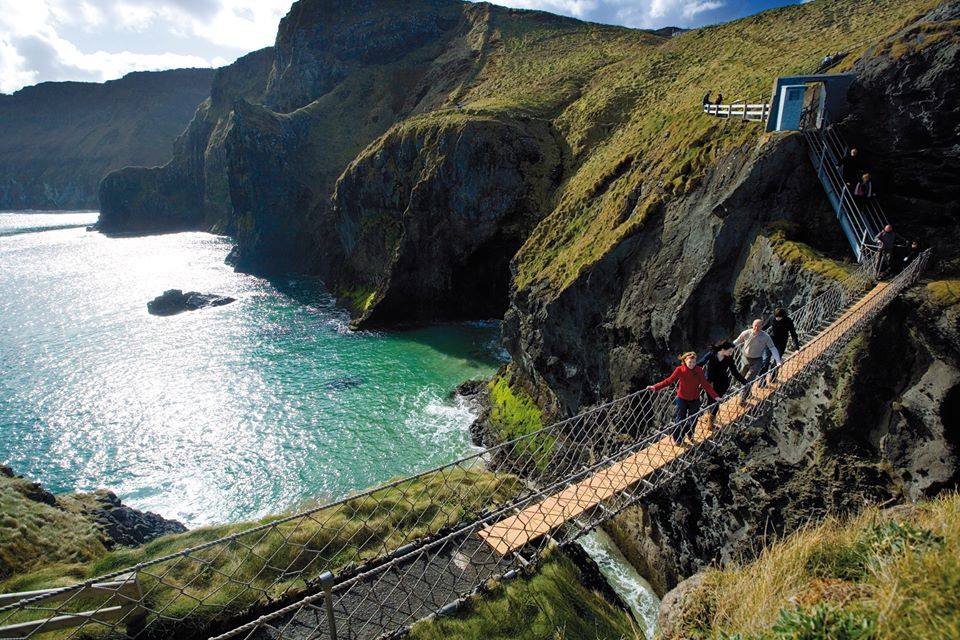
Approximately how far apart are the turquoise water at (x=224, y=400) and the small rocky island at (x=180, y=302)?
1.61 metres

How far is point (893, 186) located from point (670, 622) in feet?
47.9

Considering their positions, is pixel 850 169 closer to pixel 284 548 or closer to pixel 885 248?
pixel 885 248

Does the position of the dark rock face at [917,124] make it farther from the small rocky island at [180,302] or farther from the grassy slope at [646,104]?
the small rocky island at [180,302]

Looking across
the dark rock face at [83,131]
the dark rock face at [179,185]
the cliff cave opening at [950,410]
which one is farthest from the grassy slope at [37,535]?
the dark rock face at [83,131]

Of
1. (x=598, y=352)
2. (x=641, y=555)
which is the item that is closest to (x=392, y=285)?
(x=598, y=352)

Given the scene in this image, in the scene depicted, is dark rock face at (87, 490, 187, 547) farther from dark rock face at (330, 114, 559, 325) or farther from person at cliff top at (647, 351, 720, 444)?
dark rock face at (330, 114, 559, 325)

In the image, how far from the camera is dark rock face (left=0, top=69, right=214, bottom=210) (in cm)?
16538

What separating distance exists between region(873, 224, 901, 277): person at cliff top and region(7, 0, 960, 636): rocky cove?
1.00m

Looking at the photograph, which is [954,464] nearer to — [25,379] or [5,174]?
[25,379]

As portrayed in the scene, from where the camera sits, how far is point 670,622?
5.97m

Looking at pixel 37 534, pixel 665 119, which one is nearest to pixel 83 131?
pixel 665 119

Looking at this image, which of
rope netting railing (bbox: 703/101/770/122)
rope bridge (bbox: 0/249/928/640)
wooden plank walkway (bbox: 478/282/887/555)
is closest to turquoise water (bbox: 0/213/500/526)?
rope bridge (bbox: 0/249/928/640)

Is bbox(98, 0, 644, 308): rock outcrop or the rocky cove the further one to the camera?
bbox(98, 0, 644, 308): rock outcrop

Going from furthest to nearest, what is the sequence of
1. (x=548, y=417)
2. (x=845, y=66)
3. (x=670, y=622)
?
(x=548, y=417), (x=845, y=66), (x=670, y=622)
